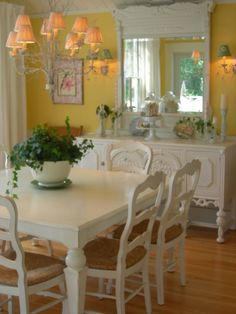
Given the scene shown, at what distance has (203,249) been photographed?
14.9 feet

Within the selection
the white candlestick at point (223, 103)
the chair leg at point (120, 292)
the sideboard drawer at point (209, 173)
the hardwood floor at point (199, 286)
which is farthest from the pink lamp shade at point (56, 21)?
the white candlestick at point (223, 103)

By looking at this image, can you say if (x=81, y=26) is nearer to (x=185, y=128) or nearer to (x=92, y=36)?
(x=92, y=36)

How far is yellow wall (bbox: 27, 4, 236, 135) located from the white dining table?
1.94 metres

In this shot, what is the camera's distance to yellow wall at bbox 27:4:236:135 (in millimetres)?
5039

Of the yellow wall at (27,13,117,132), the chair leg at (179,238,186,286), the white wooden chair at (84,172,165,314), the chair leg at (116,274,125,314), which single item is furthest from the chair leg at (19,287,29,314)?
the yellow wall at (27,13,117,132)

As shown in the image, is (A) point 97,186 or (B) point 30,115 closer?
(A) point 97,186

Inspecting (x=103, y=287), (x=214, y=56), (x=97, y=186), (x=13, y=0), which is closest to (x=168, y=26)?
(x=214, y=56)

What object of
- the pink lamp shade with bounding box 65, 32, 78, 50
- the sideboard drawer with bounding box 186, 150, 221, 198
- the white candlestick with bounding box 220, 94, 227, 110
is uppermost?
the pink lamp shade with bounding box 65, 32, 78, 50

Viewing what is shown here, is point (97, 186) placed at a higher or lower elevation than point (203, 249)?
higher

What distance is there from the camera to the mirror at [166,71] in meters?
5.18

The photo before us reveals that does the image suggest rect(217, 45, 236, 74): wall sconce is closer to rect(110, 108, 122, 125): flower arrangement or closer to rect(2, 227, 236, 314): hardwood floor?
rect(110, 108, 122, 125): flower arrangement

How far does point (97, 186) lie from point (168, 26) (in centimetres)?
242

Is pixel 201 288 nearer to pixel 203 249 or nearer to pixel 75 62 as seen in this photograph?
pixel 203 249

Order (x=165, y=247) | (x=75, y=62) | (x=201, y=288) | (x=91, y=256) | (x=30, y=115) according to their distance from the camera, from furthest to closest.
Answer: (x=30, y=115), (x=75, y=62), (x=201, y=288), (x=165, y=247), (x=91, y=256)
